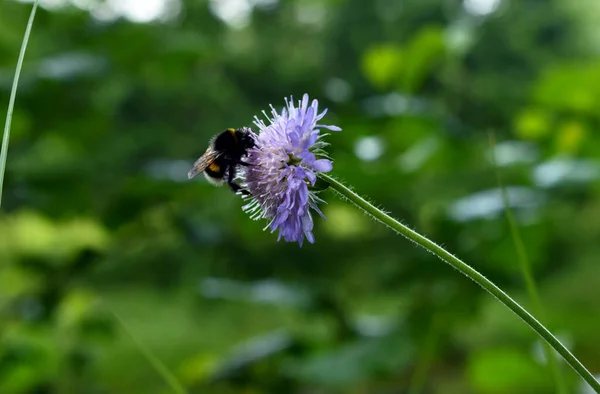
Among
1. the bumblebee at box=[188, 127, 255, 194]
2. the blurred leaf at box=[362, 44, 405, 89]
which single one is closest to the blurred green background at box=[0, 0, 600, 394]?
the blurred leaf at box=[362, 44, 405, 89]

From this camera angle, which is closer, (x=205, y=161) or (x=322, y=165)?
(x=322, y=165)

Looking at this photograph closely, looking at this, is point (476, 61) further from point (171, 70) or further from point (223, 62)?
point (171, 70)

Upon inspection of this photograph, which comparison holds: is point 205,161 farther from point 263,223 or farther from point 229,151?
point 263,223

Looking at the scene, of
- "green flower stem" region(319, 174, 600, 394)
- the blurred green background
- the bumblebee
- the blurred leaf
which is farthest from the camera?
the blurred leaf

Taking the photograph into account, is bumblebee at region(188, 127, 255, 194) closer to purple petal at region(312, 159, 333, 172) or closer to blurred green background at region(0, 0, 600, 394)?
purple petal at region(312, 159, 333, 172)

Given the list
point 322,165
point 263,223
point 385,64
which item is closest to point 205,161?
point 322,165
